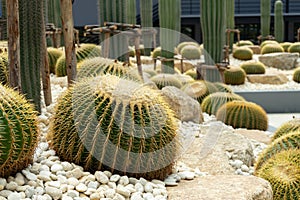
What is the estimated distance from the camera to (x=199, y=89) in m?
7.82

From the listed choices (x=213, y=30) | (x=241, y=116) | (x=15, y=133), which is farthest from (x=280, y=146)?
(x=213, y=30)

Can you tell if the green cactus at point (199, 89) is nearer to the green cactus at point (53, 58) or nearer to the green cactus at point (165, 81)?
the green cactus at point (165, 81)

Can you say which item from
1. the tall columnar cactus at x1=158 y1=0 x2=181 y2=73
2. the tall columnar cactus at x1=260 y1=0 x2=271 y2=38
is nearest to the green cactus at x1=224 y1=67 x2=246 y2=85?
the tall columnar cactus at x1=158 y1=0 x2=181 y2=73

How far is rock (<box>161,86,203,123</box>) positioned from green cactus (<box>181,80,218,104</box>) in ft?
6.59

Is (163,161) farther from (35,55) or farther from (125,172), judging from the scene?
(35,55)

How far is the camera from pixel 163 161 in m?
2.91

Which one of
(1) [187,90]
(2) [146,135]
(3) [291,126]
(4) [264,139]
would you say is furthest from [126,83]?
(1) [187,90]

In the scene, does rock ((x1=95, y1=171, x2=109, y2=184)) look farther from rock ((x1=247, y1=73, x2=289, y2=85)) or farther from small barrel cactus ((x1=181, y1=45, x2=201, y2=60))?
small barrel cactus ((x1=181, y1=45, x2=201, y2=60))

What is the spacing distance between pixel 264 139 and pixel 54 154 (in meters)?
3.14

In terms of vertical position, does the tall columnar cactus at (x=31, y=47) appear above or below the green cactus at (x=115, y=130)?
above

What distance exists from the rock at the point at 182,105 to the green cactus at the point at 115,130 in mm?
2282

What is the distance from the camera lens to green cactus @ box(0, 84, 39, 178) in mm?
2412

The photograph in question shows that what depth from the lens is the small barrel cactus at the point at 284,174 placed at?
133 inches

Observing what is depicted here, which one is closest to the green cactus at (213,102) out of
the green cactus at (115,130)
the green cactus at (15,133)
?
the green cactus at (115,130)
